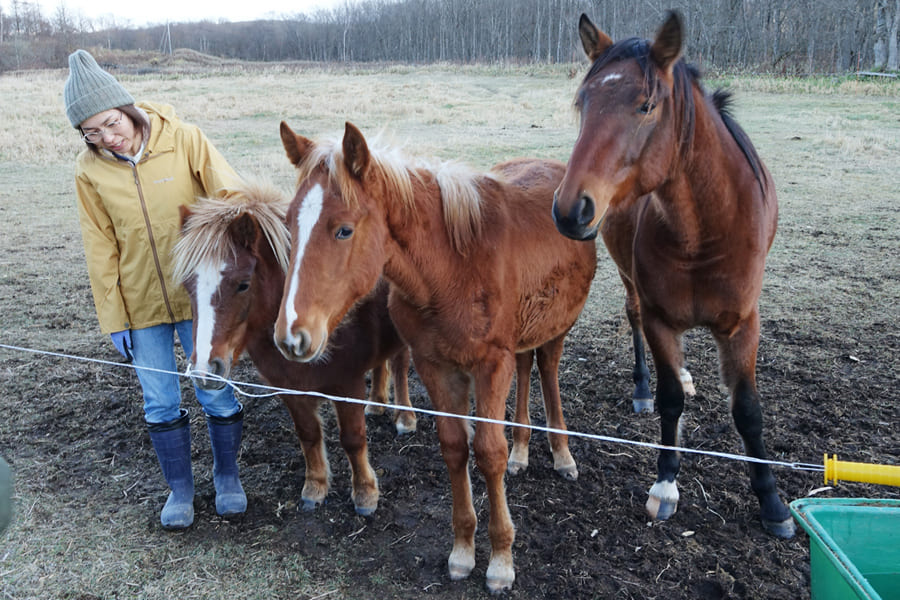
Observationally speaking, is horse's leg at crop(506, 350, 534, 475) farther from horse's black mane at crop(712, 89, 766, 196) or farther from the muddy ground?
horse's black mane at crop(712, 89, 766, 196)

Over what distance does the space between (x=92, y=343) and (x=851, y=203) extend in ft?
32.7

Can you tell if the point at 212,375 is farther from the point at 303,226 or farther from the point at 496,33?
the point at 496,33

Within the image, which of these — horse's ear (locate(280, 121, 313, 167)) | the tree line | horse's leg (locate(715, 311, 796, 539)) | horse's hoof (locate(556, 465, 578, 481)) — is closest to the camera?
horse's ear (locate(280, 121, 313, 167))

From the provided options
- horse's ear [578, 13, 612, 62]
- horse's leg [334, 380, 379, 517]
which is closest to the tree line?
horse's ear [578, 13, 612, 62]

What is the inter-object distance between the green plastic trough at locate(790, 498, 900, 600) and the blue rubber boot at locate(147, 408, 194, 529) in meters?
2.90

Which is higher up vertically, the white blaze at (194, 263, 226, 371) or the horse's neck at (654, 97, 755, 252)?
the horse's neck at (654, 97, 755, 252)

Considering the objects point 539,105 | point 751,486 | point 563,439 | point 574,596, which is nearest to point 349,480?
point 563,439

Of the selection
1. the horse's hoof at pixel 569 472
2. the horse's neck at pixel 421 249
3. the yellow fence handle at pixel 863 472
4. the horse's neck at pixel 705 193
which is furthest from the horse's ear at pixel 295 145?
the horse's hoof at pixel 569 472

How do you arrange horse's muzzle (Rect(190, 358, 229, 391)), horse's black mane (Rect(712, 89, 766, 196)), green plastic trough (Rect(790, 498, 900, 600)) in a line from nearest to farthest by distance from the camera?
1. green plastic trough (Rect(790, 498, 900, 600))
2. horse's muzzle (Rect(190, 358, 229, 391))
3. horse's black mane (Rect(712, 89, 766, 196))

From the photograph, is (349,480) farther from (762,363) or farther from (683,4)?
(683,4)

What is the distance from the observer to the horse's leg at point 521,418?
3.74m

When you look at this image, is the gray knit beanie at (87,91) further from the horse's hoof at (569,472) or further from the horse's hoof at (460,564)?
the horse's hoof at (569,472)

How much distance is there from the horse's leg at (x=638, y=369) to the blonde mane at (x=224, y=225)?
2.47m

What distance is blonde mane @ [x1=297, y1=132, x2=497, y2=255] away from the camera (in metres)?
2.34
